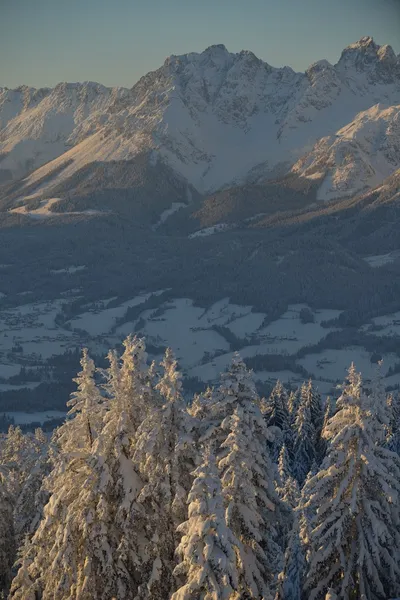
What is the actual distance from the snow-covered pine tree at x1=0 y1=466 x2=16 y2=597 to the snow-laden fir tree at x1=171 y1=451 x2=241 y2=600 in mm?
20539

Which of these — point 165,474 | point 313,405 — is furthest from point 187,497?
point 313,405

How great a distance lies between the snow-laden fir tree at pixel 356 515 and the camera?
34562 mm

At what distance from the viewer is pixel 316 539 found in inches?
1400

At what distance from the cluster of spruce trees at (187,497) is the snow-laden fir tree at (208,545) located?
10.9 ft

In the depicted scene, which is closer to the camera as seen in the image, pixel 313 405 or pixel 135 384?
pixel 135 384

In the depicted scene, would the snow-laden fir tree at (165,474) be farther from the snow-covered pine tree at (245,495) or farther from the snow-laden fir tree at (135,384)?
the snow-covered pine tree at (245,495)

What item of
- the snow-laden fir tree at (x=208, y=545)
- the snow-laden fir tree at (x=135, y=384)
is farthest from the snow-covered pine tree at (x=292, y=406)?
the snow-laden fir tree at (x=208, y=545)

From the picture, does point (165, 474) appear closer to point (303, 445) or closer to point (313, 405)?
point (303, 445)

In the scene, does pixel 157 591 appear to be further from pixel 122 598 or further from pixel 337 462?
pixel 337 462

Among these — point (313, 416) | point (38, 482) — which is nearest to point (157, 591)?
point (38, 482)

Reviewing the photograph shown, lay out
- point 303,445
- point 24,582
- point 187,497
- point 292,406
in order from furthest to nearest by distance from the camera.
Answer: point 292,406, point 303,445, point 24,582, point 187,497

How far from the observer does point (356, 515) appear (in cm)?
3497

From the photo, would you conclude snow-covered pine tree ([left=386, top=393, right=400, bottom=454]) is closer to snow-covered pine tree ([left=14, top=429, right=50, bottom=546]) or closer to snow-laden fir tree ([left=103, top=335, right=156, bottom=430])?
snow-covered pine tree ([left=14, top=429, right=50, bottom=546])

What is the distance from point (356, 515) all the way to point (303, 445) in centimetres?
4987
